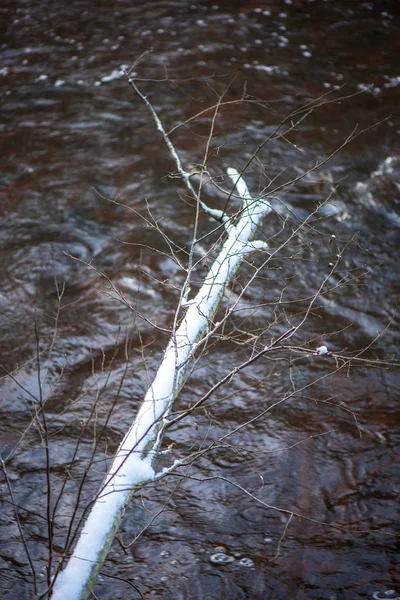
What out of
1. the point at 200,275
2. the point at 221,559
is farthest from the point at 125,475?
the point at 200,275

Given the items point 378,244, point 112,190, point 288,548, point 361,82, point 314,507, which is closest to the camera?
point 288,548

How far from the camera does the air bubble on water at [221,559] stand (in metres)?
5.71

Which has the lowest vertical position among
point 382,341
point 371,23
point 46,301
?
point 382,341

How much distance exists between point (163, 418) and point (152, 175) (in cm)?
653

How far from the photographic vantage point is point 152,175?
10188 mm

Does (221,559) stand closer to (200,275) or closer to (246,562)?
(246,562)

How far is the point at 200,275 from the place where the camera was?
9.02 metres

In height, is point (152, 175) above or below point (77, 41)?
below

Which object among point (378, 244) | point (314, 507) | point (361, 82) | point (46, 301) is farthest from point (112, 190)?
point (314, 507)

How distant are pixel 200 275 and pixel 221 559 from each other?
4.08 metres

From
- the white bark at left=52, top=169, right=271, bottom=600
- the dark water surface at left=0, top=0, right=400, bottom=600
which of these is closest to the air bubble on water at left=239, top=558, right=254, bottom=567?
the dark water surface at left=0, top=0, right=400, bottom=600

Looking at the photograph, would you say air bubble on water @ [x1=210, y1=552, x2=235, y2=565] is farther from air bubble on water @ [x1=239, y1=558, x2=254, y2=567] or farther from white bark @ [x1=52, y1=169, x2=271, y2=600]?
white bark @ [x1=52, y1=169, x2=271, y2=600]

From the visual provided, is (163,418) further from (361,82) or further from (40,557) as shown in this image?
(361,82)

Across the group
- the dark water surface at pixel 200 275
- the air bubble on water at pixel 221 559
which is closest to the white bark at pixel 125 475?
the dark water surface at pixel 200 275
